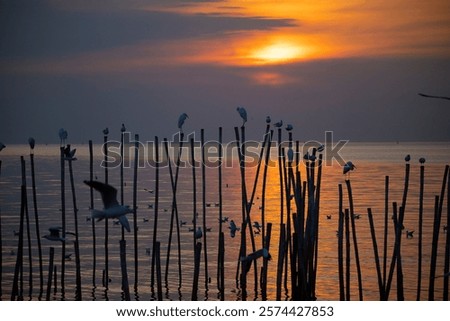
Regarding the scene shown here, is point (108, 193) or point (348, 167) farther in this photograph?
point (348, 167)

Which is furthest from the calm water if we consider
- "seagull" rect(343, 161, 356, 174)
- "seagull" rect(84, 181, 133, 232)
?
"seagull" rect(84, 181, 133, 232)

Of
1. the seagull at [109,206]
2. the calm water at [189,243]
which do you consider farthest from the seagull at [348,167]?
the seagull at [109,206]

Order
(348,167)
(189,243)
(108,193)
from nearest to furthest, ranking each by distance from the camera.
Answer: (108,193)
(348,167)
(189,243)

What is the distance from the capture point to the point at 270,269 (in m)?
14.4

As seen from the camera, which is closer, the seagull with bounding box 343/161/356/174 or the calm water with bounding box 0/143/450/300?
the seagull with bounding box 343/161/356/174

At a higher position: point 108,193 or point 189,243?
point 108,193

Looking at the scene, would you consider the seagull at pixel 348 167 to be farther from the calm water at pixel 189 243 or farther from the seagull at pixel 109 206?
the seagull at pixel 109 206

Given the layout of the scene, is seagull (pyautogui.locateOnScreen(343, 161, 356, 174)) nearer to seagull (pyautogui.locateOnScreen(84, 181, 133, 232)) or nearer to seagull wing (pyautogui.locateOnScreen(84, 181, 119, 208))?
seagull (pyautogui.locateOnScreen(84, 181, 133, 232))

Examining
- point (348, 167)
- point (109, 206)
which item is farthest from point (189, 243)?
point (109, 206)

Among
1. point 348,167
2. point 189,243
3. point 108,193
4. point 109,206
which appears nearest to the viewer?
point 108,193

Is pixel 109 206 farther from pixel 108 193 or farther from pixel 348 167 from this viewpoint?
pixel 348 167

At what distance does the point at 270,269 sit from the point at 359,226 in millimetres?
6054
